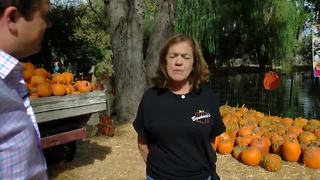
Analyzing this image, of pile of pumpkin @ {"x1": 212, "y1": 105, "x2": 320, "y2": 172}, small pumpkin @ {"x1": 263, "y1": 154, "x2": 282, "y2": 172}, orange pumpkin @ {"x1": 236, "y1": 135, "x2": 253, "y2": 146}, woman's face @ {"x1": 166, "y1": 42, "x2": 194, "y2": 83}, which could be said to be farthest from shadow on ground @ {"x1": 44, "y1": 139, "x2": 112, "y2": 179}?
woman's face @ {"x1": 166, "y1": 42, "x2": 194, "y2": 83}

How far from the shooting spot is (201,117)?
270cm

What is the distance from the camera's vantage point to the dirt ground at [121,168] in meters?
5.58

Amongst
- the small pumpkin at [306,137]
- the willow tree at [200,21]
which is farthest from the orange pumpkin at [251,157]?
the willow tree at [200,21]

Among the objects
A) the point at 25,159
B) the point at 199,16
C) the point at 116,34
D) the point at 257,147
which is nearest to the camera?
the point at 25,159

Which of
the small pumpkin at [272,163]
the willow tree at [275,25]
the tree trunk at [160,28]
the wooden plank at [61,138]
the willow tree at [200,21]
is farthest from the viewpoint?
the willow tree at [200,21]

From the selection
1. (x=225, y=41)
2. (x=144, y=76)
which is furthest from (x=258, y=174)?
(x=225, y=41)

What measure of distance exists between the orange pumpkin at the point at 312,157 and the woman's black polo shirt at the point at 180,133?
11.5 ft

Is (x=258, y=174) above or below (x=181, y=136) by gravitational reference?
below

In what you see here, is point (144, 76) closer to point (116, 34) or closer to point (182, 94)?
point (116, 34)

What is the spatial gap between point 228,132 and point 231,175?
4.87ft

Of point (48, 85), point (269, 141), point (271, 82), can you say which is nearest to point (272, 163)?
point (269, 141)

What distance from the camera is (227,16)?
58.8 feet

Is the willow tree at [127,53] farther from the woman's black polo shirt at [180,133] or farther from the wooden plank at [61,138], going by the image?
the woman's black polo shirt at [180,133]

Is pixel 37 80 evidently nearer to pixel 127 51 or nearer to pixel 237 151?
pixel 237 151
